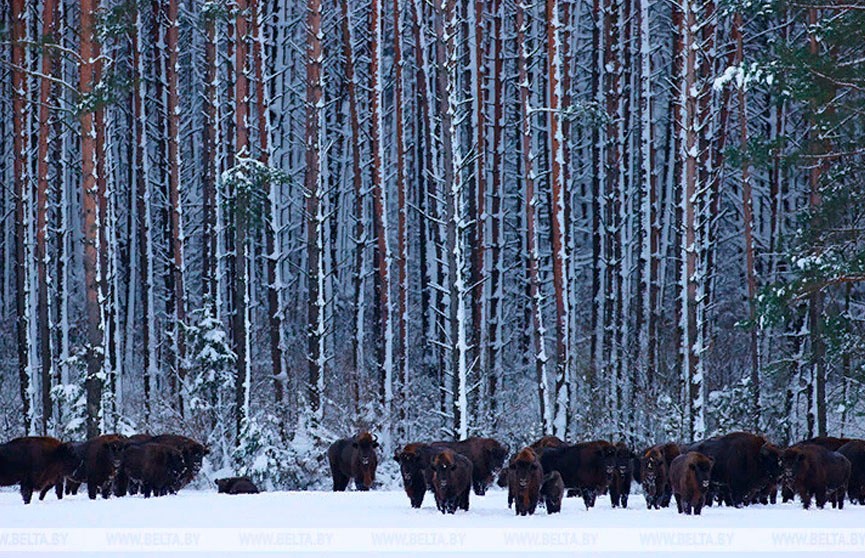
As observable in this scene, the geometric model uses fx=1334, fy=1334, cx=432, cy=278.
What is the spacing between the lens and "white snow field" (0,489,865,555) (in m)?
11.4

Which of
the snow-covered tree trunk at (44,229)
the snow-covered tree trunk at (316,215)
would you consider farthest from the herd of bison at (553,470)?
the snow-covered tree trunk at (44,229)

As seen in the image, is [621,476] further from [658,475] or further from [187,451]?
[187,451]

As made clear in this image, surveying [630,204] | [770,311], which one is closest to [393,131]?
[630,204]

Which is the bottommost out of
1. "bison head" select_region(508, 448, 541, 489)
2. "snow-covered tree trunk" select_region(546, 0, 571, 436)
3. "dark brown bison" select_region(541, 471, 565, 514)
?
"dark brown bison" select_region(541, 471, 565, 514)

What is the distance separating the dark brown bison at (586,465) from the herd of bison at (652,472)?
0.04ft

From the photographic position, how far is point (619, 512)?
1554 cm

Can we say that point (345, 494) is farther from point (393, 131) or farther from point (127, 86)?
point (393, 131)

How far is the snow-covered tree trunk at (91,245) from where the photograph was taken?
24.0m

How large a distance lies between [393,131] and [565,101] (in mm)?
20083

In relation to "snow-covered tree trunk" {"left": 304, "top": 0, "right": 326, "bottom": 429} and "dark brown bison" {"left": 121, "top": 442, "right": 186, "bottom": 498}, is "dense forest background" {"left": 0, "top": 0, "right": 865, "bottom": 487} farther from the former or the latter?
"dark brown bison" {"left": 121, "top": 442, "right": 186, "bottom": 498}

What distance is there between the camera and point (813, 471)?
16.1 metres

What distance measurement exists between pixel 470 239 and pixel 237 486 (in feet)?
56.3

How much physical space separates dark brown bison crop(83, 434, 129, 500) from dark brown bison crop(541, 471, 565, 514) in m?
6.22

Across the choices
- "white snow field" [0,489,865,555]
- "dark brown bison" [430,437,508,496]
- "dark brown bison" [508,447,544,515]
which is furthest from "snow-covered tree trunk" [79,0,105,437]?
"dark brown bison" [508,447,544,515]
